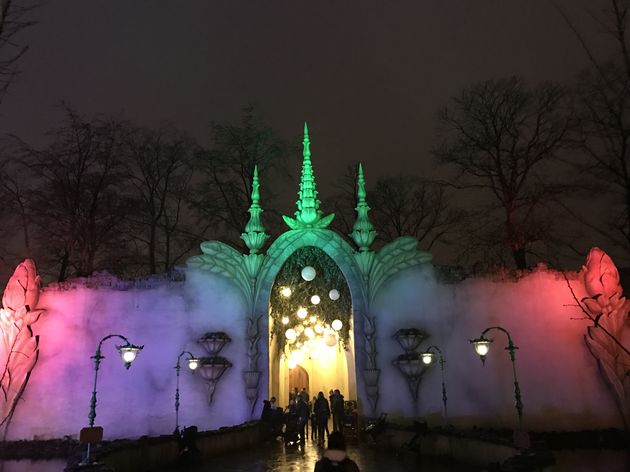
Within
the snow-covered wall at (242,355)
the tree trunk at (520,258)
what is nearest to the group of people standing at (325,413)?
the snow-covered wall at (242,355)

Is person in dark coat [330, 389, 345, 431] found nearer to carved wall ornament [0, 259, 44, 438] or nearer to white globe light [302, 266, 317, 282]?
white globe light [302, 266, 317, 282]

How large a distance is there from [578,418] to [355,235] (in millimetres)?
9655

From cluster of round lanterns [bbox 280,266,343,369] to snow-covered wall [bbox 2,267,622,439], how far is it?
1651mm

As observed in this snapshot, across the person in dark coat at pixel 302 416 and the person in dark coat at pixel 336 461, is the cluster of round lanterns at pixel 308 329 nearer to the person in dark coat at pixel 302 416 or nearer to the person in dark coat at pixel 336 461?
the person in dark coat at pixel 302 416

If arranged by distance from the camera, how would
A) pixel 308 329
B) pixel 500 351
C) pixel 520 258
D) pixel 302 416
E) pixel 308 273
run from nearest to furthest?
pixel 302 416 → pixel 500 351 → pixel 308 273 → pixel 308 329 → pixel 520 258

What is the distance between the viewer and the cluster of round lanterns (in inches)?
739

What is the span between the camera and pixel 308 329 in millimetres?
20328

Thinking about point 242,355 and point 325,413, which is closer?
point 325,413

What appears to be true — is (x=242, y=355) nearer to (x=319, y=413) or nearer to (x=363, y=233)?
(x=319, y=413)

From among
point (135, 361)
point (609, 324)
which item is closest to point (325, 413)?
point (135, 361)

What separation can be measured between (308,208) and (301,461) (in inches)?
362

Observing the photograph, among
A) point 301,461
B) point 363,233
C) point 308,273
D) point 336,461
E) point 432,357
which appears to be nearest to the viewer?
point 336,461

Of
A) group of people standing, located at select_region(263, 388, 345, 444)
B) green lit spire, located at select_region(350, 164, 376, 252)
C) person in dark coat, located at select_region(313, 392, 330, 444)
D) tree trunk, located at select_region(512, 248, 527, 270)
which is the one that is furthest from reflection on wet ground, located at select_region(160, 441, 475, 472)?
tree trunk, located at select_region(512, 248, 527, 270)

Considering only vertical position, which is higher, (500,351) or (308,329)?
(308,329)
